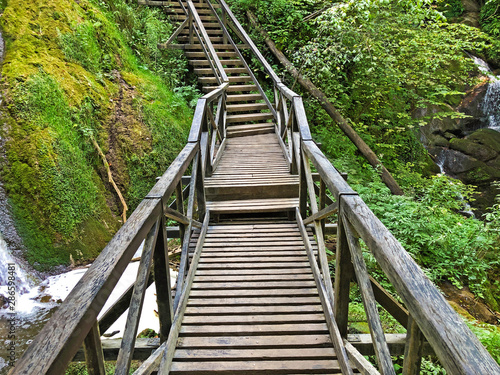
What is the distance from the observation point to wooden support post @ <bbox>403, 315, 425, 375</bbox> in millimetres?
1366

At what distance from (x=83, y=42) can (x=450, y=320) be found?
698 centimetres

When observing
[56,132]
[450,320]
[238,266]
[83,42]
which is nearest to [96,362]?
[450,320]

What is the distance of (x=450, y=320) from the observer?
109 cm

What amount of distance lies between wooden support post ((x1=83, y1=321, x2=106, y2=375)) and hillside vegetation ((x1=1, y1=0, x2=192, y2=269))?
3.43 metres

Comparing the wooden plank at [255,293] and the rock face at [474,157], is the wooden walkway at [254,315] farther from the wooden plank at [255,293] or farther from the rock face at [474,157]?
the rock face at [474,157]

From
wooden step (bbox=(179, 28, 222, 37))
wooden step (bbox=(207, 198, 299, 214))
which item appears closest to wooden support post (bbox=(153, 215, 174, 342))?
wooden step (bbox=(207, 198, 299, 214))

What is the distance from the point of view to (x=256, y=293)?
9.20 feet

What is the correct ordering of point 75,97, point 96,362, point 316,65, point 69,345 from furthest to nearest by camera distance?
point 316,65 → point 75,97 → point 96,362 → point 69,345

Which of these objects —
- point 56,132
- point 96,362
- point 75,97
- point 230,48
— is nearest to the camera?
point 96,362

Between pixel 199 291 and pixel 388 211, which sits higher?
pixel 199 291

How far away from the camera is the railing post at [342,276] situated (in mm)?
2111

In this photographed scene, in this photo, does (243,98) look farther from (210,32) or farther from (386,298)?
(386,298)

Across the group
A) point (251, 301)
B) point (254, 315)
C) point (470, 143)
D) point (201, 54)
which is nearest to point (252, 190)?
point (251, 301)

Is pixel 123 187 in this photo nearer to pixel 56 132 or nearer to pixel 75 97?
pixel 56 132
